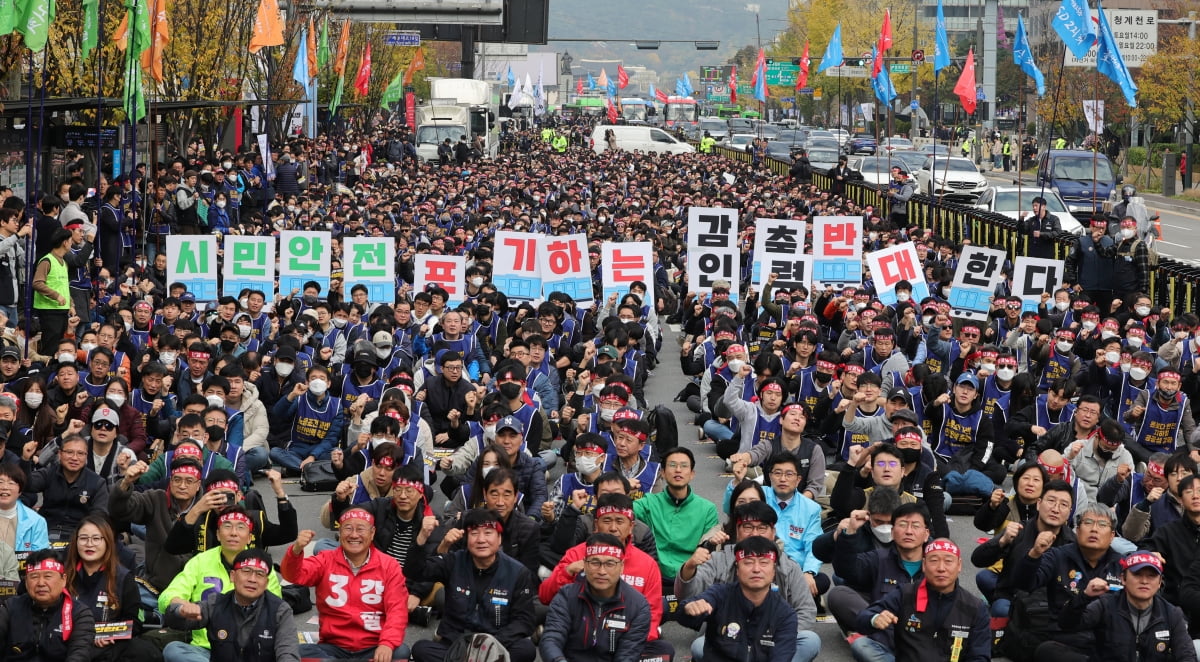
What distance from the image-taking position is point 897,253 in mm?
20219

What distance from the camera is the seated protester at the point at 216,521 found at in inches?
377

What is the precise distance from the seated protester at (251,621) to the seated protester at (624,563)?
1436mm

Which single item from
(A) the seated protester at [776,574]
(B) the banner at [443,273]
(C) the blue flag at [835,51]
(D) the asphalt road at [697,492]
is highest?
(C) the blue flag at [835,51]

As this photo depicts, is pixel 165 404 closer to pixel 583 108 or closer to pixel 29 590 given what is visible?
→ pixel 29 590

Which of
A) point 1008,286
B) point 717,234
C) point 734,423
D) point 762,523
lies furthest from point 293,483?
point 1008,286

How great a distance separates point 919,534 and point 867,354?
7.03 meters

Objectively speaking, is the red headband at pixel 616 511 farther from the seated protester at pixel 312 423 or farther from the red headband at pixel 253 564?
the seated protester at pixel 312 423

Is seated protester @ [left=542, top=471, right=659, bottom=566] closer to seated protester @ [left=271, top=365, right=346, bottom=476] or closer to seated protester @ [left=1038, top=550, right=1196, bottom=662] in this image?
seated protester @ [left=1038, top=550, right=1196, bottom=662]

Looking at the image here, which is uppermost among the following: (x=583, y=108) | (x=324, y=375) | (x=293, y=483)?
(x=583, y=108)

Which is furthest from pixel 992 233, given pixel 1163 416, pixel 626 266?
pixel 1163 416

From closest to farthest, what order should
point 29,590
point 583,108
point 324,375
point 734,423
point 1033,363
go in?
point 29,590, point 324,375, point 734,423, point 1033,363, point 583,108

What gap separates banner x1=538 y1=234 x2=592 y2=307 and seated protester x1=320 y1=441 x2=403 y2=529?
9308 mm

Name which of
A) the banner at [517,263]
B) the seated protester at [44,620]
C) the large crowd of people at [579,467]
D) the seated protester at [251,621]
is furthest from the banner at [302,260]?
the seated protester at [251,621]

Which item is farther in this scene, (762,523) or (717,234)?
(717,234)
